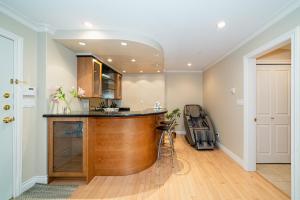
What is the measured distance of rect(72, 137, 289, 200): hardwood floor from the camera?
2.22 metres

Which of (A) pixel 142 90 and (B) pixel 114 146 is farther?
(A) pixel 142 90

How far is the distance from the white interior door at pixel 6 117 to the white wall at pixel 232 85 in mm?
3840

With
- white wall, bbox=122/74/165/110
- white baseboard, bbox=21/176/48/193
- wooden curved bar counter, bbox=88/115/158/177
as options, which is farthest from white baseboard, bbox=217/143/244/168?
white baseboard, bbox=21/176/48/193

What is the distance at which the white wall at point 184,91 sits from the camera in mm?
6160

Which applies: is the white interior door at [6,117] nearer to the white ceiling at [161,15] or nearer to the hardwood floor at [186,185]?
the white ceiling at [161,15]

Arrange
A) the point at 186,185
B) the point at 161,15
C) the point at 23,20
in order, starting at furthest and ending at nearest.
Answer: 1. the point at 186,185
2. the point at 23,20
3. the point at 161,15

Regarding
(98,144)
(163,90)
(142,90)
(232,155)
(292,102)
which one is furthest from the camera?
(142,90)

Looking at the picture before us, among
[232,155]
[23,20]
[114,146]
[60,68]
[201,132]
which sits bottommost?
[232,155]

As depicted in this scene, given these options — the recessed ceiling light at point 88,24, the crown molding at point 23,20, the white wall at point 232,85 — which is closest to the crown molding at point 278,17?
the white wall at point 232,85

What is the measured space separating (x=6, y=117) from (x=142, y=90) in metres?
4.52

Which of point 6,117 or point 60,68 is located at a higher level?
point 60,68

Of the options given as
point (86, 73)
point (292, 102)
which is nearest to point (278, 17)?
point (292, 102)

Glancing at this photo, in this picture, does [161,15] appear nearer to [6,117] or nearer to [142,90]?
[6,117]

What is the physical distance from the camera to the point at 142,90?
245 inches
